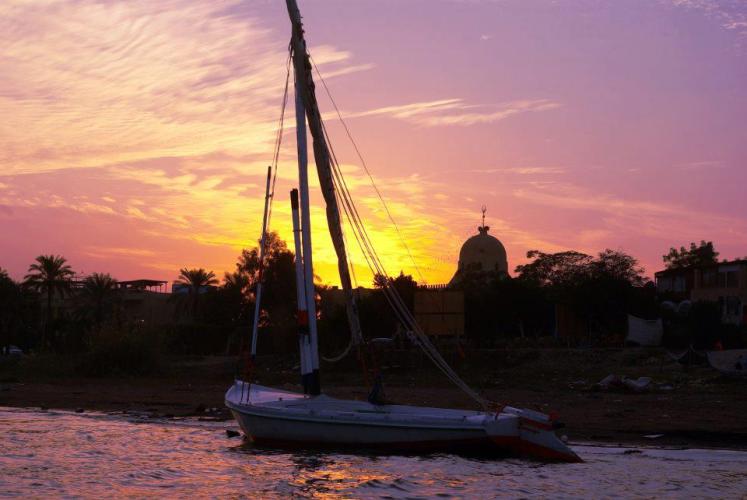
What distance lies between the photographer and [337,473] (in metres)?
20.4

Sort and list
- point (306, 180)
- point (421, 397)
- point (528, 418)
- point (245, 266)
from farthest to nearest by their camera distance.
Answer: point (245, 266) → point (421, 397) → point (306, 180) → point (528, 418)

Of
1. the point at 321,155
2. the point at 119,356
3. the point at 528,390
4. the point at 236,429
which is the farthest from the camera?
the point at 119,356

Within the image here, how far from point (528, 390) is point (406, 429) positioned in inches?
689

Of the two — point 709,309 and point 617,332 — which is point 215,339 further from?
point 709,309

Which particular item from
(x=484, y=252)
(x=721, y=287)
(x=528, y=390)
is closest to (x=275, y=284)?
(x=484, y=252)

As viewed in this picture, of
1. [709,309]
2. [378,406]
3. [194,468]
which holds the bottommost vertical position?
[194,468]

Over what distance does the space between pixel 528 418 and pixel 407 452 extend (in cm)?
289

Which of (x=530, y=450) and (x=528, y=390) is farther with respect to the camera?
(x=528, y=390)

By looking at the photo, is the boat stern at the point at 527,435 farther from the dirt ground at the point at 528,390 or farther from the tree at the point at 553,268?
the tree at the point at 553,268

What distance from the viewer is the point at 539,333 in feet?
208

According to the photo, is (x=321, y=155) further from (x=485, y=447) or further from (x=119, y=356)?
(x=119, y=356)

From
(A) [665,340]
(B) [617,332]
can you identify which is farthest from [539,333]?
(A) [665,340]

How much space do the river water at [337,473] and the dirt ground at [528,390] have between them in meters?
2.38

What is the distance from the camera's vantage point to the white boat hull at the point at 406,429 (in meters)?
20.3
